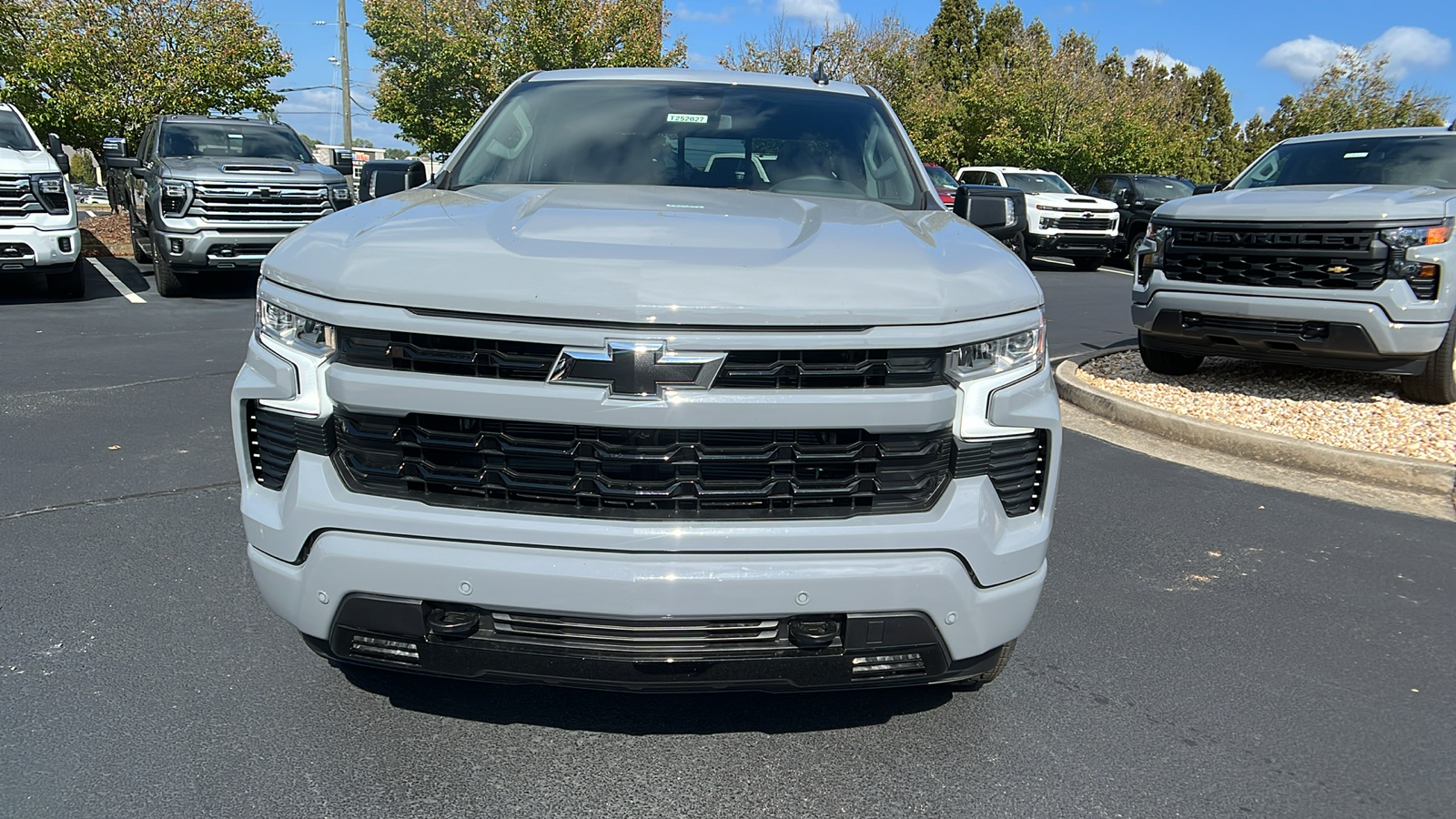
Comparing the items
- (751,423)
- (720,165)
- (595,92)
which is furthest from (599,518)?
(595,92)

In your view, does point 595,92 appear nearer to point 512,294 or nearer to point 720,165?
point 720,165

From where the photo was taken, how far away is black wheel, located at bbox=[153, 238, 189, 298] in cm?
1128

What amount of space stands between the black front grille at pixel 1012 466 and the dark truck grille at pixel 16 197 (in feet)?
35.3

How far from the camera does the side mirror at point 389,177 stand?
4090 millimetres

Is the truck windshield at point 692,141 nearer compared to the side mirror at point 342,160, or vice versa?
the truck windshield at point 692,141

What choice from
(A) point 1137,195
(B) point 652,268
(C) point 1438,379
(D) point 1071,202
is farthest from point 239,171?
(A) point 1137,195

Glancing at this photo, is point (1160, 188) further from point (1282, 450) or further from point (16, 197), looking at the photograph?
point (16, 197)

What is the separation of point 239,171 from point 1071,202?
13.4 metres

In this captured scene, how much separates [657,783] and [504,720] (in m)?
0.55

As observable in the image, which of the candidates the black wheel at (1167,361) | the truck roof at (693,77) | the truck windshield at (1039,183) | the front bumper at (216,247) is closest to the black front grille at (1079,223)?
the truck windshield at (1039,183)

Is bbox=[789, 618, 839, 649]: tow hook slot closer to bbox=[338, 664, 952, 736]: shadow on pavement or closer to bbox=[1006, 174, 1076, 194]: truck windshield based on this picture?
bbox=[338, 664, 952, 736]: shadow on pavement

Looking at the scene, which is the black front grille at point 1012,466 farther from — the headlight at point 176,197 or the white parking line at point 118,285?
the white parking line at point 118,285

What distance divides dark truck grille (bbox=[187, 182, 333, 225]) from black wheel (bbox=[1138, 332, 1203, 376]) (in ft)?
27.7

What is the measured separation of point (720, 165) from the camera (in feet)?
12.4
